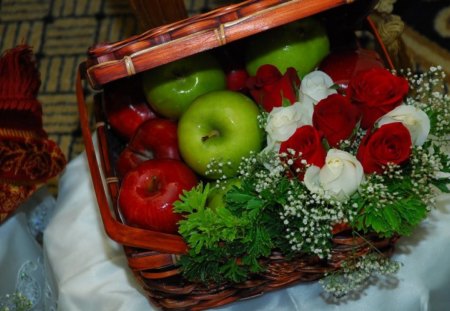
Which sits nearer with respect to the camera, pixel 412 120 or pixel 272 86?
pixel 412 120

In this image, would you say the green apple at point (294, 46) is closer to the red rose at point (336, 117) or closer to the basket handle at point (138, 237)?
the red rose at point (336, 117)

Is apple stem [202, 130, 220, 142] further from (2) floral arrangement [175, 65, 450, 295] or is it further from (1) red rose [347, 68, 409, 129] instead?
(1) red rose [347, 68, 409, 129]

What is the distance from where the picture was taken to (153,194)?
2.67 ft

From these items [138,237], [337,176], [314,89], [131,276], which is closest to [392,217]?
[337,176]

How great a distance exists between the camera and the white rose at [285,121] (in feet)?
2.48

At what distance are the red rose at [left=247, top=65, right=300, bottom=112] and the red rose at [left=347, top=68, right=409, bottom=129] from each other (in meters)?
0.10

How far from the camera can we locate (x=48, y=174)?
1060 mm

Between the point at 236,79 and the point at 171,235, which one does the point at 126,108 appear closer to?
the point at 236,79

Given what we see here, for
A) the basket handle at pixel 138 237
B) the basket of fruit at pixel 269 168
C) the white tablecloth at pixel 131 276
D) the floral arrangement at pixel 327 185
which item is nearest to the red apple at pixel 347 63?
the basket of fruit at pixel 269 168

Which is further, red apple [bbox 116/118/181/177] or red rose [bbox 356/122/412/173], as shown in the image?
red apple [bbox 116/118/181/177]

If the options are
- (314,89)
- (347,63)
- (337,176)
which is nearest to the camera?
(337,176)

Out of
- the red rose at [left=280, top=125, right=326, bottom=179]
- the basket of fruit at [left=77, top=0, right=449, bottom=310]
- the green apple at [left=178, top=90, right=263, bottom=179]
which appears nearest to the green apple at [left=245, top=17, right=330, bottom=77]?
the basket of fruit at [left=77, top=0, right=449, bottom=310]

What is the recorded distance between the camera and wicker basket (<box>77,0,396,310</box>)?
71cm

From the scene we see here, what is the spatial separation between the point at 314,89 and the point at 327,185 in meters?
0.15
